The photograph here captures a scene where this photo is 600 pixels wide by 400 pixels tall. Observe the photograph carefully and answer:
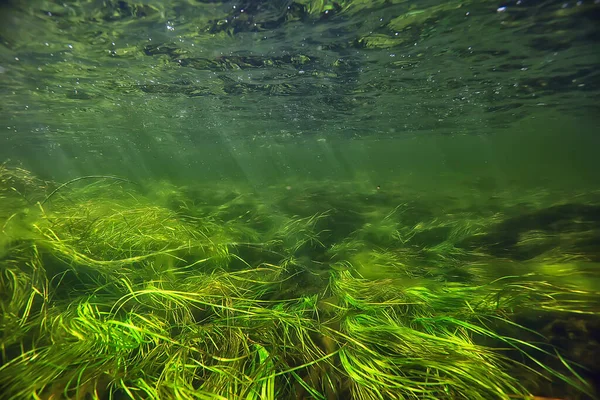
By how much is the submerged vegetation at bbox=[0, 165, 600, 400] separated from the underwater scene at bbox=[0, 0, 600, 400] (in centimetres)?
3

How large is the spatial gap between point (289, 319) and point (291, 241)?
350 cm

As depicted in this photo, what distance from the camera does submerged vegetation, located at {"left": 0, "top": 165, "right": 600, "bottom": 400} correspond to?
210 cm

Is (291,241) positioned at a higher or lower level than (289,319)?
lower

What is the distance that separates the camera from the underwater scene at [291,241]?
88.4 inches

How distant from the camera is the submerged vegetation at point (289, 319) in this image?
2096mm

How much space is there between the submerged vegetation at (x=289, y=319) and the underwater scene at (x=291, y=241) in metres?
0.03

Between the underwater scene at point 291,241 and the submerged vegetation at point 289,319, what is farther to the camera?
the underwater scene at point 291,241

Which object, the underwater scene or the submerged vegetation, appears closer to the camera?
the submerged vegetation

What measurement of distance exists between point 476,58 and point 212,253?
41.9 ft

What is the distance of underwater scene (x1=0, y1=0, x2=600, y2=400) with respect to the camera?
7.37 feet

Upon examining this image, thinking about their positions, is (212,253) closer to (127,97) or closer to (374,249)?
(374,249)

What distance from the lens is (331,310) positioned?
336cm

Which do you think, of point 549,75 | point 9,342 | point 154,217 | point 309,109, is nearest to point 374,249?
point 154,217

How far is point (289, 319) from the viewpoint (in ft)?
8.89
